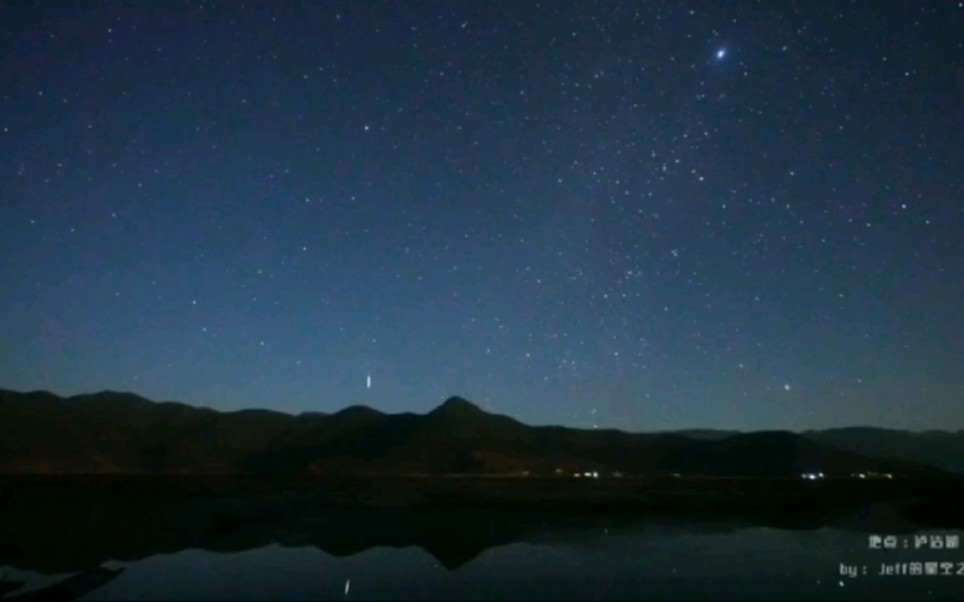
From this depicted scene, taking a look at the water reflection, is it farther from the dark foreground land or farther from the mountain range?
the mountain range

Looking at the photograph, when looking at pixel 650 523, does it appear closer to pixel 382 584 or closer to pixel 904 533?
pixel 904 533

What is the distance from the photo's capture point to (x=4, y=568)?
22.7 meters

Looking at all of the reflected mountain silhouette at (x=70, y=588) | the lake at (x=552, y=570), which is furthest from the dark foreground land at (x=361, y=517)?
the reflected mountain silhouette at (x=70, y=588)

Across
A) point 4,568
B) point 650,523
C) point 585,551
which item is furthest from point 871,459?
point 4,568

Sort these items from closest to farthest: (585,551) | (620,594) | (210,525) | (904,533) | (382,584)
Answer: (620,594)
(382,584)
(585,551)
(904,533)
(210,525)

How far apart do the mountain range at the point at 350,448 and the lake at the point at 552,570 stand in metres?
90.2

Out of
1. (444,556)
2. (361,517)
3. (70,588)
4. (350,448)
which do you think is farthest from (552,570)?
(350,448)

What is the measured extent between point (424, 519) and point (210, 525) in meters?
8.98

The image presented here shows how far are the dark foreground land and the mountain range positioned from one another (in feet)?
213

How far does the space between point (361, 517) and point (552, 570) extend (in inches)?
676

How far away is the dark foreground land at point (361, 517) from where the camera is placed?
27281 millimetres

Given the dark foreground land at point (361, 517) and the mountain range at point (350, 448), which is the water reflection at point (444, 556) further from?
the mountain range at point (350, 448)

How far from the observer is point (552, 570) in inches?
866

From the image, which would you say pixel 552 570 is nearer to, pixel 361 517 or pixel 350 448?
pixel 361 517
